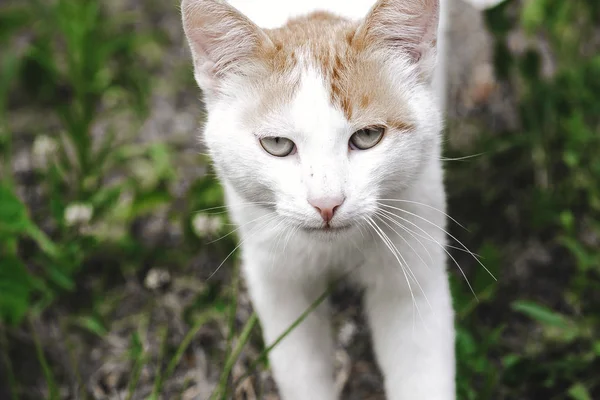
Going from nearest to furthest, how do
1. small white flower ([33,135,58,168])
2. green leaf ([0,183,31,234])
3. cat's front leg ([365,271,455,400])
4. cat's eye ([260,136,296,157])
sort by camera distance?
cat's eye ([260,136,296,157])
cat's front leg ([365,271,455,400])
green leaf ([0,183,31,234])
small white flower ([33,135,58,168])

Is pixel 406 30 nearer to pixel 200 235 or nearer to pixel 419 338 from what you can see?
pixel 419 338

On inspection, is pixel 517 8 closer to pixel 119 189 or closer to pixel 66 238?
pixel 119 189

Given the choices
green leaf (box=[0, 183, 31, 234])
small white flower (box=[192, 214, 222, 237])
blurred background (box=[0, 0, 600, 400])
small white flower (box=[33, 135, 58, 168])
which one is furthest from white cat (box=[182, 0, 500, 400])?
small white flower (box=[33, 135, 58, 168])

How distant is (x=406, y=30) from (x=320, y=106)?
30cm

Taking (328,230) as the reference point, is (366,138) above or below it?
above

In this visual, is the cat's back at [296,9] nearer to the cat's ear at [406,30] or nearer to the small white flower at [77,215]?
the cat's ear at [406,30]

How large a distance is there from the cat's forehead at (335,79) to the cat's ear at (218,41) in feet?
0.21

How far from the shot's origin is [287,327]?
211 cm

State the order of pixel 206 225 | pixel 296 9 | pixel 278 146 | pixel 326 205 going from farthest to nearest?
pixel 206 225
pixel 296 9
pixel 278 146
pixel 326 205

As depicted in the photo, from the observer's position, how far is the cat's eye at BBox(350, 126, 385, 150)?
1762 mm

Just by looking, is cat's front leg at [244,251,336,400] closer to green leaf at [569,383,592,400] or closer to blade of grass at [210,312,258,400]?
blade of grass at [210,312,258,400]

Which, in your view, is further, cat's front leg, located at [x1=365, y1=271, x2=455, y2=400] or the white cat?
cat's front leg, located at [x1=365, y1=271, x2=455, y2=400]

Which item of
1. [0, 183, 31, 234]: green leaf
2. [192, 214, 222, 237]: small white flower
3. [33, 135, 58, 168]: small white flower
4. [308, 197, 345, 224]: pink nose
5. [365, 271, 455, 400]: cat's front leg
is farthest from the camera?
[33, 135, 58, 168]: small white flower

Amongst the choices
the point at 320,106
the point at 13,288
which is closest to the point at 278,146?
the point at 320,106
